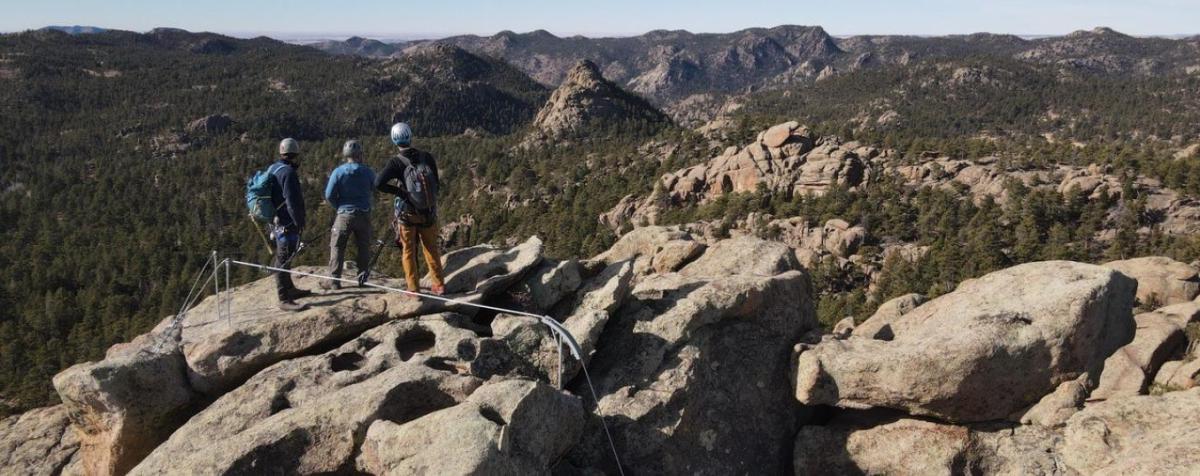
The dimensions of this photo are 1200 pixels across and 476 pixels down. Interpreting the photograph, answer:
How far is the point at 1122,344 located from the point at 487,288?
49.7 ft

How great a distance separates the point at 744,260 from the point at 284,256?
1221 cm

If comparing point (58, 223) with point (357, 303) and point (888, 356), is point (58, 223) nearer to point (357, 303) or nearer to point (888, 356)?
point (357, 303)

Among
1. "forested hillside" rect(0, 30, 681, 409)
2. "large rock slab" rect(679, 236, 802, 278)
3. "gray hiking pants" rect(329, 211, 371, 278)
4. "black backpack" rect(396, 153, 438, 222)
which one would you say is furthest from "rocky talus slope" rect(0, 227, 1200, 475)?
"forested hillside" rect(0, 30, 681, 409)

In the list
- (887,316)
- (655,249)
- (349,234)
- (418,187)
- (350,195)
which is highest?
(418,187)

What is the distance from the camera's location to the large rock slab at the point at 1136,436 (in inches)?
438

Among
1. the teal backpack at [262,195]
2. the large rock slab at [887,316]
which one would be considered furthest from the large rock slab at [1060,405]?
the teal backpack at [262,195]

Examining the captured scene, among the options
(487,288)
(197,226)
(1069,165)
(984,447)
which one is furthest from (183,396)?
(197,226)

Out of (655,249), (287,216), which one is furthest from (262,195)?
(655,249)

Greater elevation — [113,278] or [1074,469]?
[1074,469]

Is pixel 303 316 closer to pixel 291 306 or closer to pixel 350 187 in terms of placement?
pixel 291 306

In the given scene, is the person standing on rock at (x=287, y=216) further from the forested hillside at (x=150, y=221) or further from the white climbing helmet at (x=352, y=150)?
the forested hillside at (x=150, y=221)

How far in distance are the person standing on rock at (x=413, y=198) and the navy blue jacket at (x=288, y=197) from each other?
81.9 inches

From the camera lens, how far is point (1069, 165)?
81.4 m

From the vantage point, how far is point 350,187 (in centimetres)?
1450
